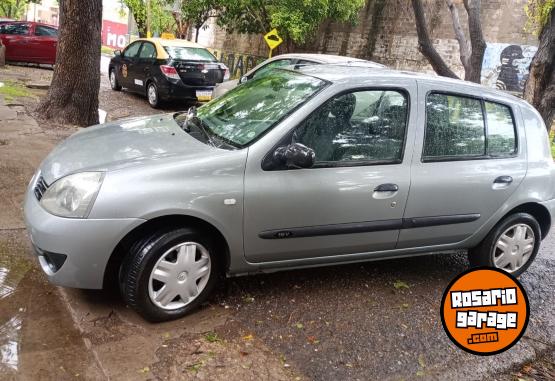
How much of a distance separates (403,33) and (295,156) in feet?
44.3

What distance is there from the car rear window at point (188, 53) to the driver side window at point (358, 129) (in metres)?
8.72

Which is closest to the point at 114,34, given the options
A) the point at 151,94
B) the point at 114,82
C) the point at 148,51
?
the point at 114,82

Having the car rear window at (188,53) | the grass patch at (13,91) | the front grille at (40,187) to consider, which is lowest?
the grass patch at (13,91)

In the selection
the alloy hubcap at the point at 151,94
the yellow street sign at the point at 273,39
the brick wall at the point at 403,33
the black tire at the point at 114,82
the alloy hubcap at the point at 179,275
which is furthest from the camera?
the yellow street sign at the point at 273,39

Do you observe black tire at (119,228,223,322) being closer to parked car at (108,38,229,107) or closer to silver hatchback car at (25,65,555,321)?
silver hatchback car at (25,65,555,321)

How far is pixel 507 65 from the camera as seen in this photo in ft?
43.9

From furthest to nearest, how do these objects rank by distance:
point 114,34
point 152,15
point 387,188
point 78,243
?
1. point 114,34
2. point 152,15
3. point 387,188
4. point 78,243

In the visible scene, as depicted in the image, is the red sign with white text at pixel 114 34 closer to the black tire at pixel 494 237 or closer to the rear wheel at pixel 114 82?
the rear wheel at pixel 114 82

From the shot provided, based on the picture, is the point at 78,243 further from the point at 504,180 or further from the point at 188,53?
the point at 188,53

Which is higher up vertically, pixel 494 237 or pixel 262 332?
pixel 494 237

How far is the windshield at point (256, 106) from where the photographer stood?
358cm

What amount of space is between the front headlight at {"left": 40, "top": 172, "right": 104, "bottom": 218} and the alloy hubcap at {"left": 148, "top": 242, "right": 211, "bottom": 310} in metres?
0.56

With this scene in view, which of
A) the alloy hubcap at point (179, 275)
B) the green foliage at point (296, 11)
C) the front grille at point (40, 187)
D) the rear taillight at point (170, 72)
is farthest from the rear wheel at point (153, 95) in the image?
the alloy hubcap at point (179, 275)

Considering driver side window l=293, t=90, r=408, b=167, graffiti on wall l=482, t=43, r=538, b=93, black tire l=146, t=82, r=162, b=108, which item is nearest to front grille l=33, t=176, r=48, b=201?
driver side window l=293, t=90, r=408, b=167
